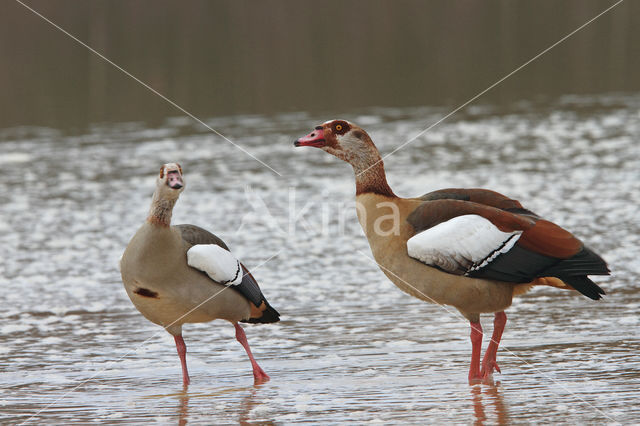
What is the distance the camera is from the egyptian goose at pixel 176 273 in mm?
8508

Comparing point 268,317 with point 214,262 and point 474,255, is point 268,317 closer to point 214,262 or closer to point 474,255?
point 214,262

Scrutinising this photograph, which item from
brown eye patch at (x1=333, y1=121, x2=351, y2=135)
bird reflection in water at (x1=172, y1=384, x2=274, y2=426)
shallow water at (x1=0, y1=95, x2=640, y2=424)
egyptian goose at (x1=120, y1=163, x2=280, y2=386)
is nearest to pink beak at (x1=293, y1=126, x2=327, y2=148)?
brown eye patch at (x1=333, y1=121, x2=351, y2=135)

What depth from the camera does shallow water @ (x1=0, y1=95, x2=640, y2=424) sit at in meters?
8.00

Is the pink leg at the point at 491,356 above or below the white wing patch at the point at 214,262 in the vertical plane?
below

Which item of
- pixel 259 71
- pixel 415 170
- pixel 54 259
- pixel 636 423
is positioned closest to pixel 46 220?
pixel 54 259

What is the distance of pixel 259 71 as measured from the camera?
3531 centimetres

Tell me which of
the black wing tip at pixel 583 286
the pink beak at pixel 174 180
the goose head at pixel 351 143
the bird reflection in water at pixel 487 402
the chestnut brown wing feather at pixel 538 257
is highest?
the goose head at pixel 351 143

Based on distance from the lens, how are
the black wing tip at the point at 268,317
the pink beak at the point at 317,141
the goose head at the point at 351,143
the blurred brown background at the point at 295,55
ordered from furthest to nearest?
the blurred brown background at the point at 295,55, the black wing tip at the point at 268,317, the pink beak at the point at 317,141, the goose head at the point at 351,143

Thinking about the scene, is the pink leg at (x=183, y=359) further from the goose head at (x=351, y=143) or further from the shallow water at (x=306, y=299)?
the goose head at (x=351, y=143)

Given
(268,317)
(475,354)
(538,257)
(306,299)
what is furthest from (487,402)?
(306,299)

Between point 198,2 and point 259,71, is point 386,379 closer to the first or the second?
point 259,71

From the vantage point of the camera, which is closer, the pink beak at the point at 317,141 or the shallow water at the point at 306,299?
the shallow water at the point at 306,299

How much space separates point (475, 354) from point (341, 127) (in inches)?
91.0

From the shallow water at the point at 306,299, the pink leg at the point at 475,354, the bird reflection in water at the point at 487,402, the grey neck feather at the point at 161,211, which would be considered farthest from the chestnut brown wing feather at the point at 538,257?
the grey neck feather at the point at 161,211
